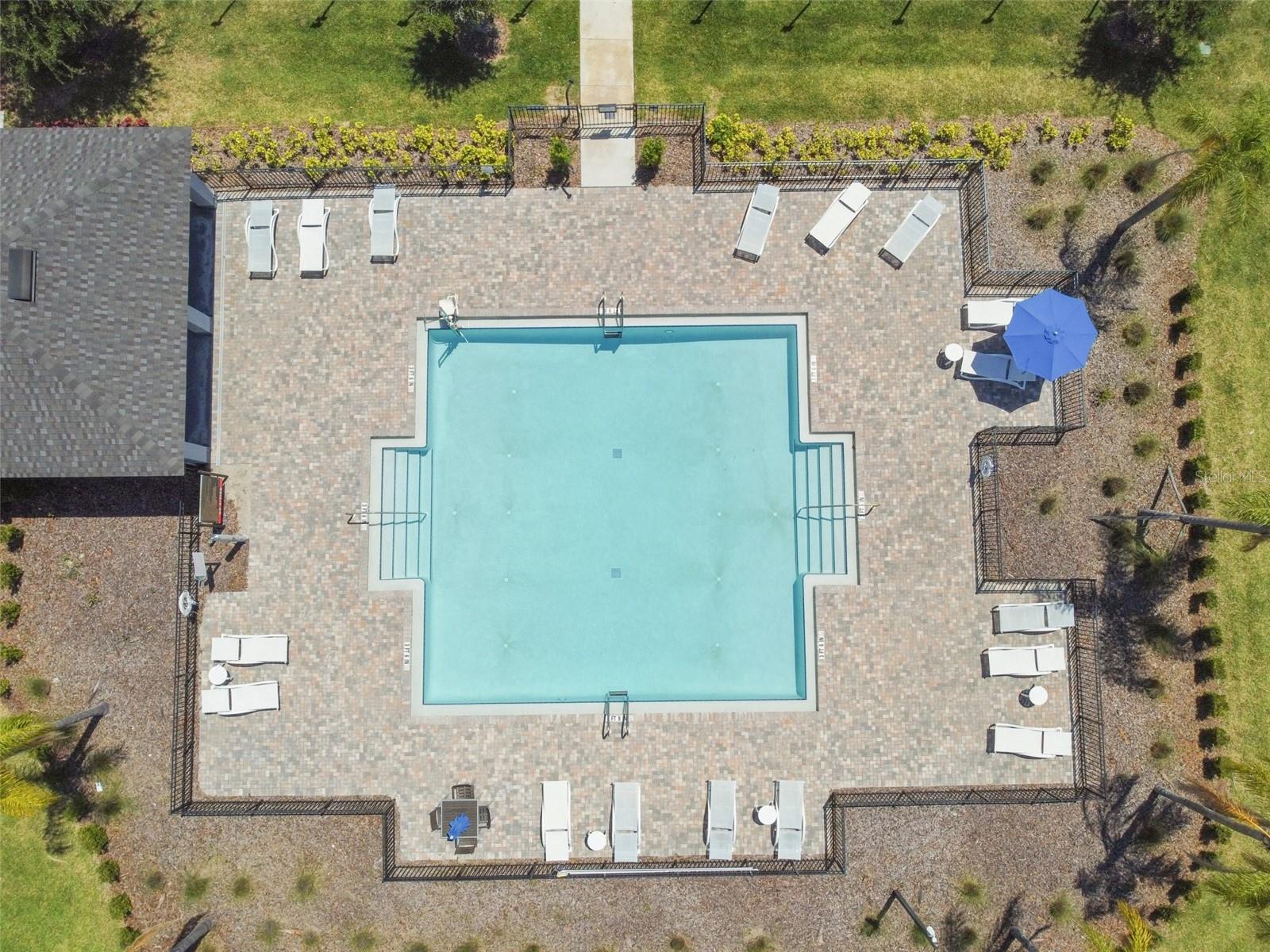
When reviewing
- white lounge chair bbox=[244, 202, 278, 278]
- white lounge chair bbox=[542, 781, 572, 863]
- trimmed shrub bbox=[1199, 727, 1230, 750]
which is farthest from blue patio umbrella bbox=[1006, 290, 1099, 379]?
white lounge chair bbox=[244, 202, 278, 278]

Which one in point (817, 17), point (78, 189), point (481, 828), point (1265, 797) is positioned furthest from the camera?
point (817, 17)

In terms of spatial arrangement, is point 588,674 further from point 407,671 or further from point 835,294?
point 835,294

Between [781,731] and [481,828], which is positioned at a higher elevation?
[781,731]

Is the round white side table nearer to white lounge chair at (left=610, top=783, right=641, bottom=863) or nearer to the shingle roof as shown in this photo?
white lounge chair at (left=610, top=783, right=641, bottom=863)

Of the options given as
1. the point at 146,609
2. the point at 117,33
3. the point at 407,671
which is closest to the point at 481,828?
the point at 407,671

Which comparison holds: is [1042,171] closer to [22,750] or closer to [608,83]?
[608,83]

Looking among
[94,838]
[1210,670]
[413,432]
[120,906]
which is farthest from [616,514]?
[120,906]

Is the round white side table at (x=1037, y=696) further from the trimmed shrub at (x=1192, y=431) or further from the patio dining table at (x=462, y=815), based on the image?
the patio dining table at (x=462, y=815)

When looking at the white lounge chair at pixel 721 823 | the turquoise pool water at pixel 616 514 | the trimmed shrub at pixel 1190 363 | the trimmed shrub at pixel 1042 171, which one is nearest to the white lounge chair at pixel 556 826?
the turquoise pool water at pixel 616 514
